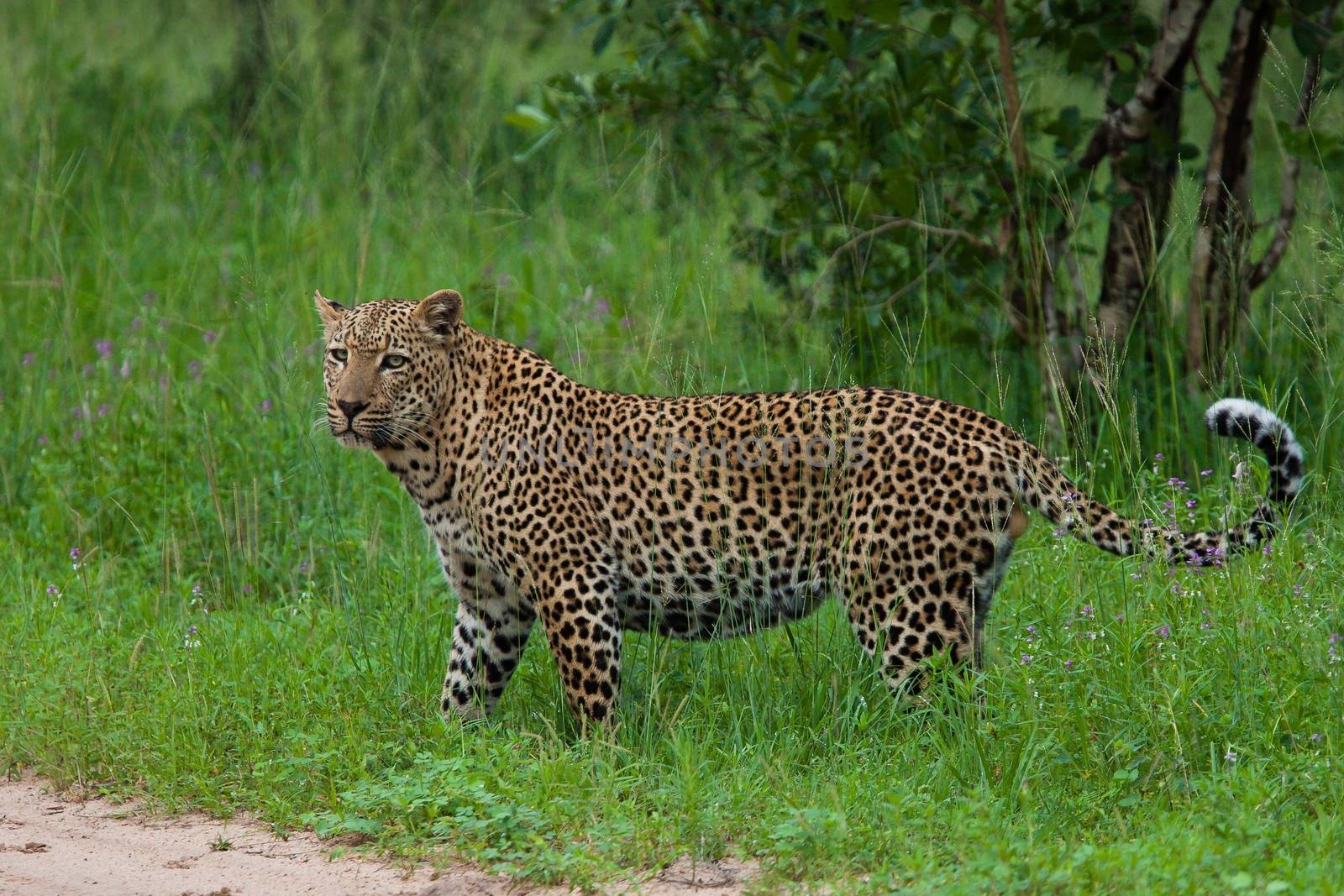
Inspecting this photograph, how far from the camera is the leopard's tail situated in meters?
4.81

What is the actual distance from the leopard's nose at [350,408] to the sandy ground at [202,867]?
1.37 m

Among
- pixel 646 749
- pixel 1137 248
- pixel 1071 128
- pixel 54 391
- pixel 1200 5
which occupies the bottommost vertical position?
pixel 646 749

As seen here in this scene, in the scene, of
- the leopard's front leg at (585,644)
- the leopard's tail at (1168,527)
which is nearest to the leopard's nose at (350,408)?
the leopard's front leg at (585,644)

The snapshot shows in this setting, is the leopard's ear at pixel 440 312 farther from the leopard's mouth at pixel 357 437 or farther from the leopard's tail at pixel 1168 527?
the leopard's tail at pixel 1168 527

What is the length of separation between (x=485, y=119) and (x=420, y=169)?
3.21 feet

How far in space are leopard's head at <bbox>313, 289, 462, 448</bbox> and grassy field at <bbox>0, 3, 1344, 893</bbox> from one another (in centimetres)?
34

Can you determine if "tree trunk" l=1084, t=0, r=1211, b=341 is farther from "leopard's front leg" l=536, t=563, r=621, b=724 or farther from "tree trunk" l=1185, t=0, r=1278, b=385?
"leopard's front leg" l=536, t=563, r=621, b=724

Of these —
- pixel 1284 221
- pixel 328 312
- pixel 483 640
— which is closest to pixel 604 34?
pixel 328 312

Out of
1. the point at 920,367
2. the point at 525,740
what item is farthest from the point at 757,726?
the point at 920,367

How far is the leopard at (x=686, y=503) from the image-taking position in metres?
4.98

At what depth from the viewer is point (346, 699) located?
5441mm

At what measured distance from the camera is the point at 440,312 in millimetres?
5543

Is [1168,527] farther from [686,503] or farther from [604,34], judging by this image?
[604,34]

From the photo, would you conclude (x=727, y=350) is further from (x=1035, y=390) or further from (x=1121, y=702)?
(x=1121, y=702)
